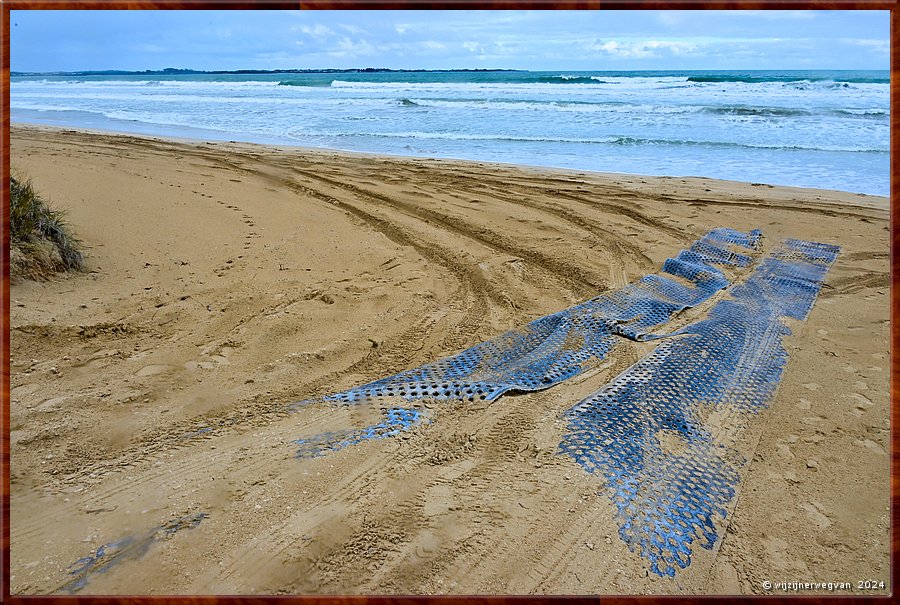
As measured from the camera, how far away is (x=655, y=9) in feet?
5.04

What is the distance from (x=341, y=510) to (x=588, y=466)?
995mm

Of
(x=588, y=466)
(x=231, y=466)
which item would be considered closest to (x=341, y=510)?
(x=231, y=466)

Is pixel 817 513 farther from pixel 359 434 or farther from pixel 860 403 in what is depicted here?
pixel 359 434

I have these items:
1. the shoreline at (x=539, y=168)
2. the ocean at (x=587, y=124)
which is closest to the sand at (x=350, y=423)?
the shoreline at (x=539, y=168)

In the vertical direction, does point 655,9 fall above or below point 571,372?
above

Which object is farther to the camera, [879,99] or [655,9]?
[879,99]

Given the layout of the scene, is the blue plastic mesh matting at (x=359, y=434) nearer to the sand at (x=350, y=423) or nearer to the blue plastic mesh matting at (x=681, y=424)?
the sand at (x=350, y=423)

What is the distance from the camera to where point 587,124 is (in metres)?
14.7

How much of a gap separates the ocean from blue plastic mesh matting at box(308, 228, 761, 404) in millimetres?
4916

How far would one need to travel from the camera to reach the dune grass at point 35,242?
10.8ft

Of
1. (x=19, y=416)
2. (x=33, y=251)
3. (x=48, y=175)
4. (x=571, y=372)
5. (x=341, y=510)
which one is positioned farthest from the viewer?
(x=48, y=175)

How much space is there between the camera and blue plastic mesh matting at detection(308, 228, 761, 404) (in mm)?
2701

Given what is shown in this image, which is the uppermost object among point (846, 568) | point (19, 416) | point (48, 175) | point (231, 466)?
point (48, 175)

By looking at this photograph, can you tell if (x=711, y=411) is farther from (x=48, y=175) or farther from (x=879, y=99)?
(x=879, y=99)
